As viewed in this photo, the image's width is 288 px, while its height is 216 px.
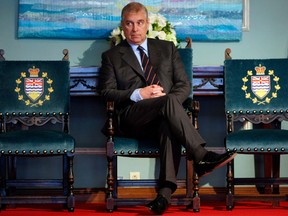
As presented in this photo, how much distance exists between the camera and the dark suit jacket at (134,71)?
14.5 ft

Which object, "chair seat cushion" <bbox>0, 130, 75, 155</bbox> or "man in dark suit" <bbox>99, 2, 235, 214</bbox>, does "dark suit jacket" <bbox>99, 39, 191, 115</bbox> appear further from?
"chair seat cushion" <bbox>0, 130, 75, 155</bbox>

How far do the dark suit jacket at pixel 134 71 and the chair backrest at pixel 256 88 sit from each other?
1.41ft

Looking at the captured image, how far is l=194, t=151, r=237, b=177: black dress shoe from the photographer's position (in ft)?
12.8

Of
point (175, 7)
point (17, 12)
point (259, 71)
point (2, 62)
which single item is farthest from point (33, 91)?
point (259, 71)

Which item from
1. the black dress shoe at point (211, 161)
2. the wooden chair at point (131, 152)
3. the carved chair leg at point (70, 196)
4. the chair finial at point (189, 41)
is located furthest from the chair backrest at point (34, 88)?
the black dress shoe at point (211, 161)

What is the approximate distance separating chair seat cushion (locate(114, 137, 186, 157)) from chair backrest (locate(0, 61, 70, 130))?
25.7 inches

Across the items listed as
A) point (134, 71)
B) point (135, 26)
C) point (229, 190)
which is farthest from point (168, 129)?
point (135, 26)

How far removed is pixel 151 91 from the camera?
4.23 meters

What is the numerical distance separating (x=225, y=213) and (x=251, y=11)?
1907 mm

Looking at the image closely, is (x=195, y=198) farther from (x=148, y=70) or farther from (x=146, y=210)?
(x=148, y=70)

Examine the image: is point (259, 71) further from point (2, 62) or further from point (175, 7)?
point (2, 62)

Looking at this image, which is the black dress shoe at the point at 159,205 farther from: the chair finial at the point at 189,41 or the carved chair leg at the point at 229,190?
the chair finial at the point at 189,41

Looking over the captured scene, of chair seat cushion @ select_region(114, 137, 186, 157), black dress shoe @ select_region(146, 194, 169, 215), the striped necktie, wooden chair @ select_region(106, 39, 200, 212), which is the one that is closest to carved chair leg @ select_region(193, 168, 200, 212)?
wooden chair @ select_region(106, 39, 200, 212)

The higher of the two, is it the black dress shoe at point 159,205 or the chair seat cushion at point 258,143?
the chair seat cushion at point 258,143
